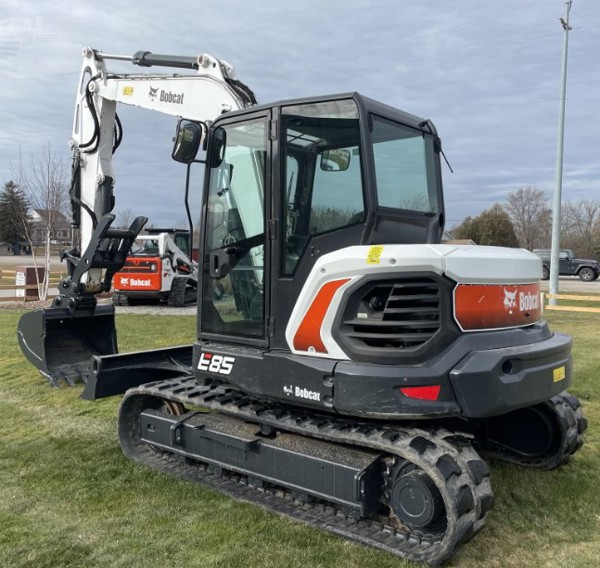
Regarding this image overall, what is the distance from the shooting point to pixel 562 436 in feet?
15.2

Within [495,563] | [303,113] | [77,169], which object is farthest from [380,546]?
[77,169]

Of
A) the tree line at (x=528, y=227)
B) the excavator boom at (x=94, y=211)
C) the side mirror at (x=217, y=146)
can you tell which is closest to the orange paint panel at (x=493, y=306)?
the side mirror at (x=217, y=146)

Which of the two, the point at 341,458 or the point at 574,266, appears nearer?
the point at 341,458

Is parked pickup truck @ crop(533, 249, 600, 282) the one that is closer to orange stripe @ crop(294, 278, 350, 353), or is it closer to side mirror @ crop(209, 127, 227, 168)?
side mirror @ crop(209, 127, 227, 168)

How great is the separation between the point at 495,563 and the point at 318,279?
78.2 inches

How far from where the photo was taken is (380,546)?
3516mm

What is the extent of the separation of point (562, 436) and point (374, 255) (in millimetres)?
2351

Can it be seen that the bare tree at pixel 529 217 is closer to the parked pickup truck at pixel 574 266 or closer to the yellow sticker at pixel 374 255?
the parked pickup truck at pixel 574 266

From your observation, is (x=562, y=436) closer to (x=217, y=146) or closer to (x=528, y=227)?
(x=217, y=146)

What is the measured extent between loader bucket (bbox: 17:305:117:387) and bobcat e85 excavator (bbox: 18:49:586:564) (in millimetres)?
1929

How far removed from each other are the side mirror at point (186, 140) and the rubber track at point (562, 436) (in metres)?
3.32

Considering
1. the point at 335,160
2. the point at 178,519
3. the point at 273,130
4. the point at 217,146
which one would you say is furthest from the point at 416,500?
Result: the point at 217,146

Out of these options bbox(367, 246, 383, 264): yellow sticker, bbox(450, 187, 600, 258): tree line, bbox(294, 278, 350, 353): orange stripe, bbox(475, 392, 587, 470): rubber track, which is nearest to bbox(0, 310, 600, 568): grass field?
bbox(475, 392, 587, 470): rubber track

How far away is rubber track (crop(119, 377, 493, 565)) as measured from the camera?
10.8ft
